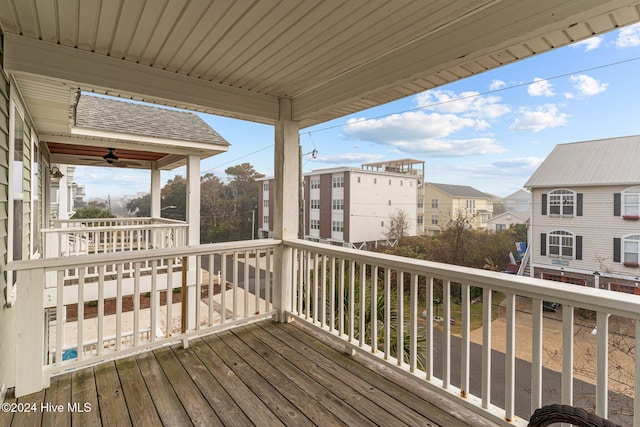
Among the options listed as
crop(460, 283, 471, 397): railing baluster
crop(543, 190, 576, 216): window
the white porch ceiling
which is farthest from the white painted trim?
crop(543, 190, 576, 216): window

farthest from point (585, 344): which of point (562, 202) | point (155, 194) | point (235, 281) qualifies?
point (155, 194)

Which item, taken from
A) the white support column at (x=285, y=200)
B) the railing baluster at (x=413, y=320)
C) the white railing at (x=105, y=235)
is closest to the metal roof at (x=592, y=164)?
the railing baluster at (x=413, y=320)

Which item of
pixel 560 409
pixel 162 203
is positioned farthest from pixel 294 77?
pixel 162 203

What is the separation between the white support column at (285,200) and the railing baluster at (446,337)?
5.74 ft

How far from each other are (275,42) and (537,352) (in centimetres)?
245

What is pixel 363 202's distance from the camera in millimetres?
2771

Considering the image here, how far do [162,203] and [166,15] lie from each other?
6806 millimetres

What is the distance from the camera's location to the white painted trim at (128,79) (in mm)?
2111

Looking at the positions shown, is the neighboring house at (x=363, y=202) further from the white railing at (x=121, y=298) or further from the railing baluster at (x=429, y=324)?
the white railing at (x=121, y=298)

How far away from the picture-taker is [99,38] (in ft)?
7.01

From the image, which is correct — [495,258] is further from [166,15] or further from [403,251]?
[166,15]

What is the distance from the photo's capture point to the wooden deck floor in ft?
6.26

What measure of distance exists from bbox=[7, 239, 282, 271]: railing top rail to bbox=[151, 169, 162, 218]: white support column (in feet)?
18.2

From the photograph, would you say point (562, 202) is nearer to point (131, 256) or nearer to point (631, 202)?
point (631, 202)
